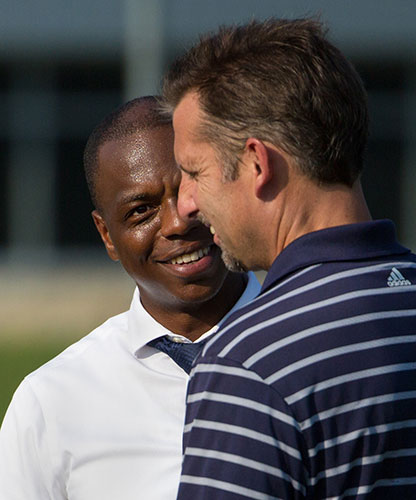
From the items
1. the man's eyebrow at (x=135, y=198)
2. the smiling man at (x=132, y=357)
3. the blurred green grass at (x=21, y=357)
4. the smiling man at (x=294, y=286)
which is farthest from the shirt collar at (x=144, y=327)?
the blurred green grass at (x=21, y=357)

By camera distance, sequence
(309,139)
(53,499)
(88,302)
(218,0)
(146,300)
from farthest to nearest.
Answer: (218,0) → (88,302) → (146,300) → (53,499) → (309,139)

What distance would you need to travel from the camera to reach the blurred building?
21.0 meters

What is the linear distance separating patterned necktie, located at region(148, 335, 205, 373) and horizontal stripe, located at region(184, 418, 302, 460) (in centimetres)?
95

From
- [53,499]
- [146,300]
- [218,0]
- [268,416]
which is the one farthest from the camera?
[218,0]

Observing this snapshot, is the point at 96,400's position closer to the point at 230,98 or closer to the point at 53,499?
the point at 53,499

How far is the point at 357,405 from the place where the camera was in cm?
221

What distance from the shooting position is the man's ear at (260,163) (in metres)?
2.38

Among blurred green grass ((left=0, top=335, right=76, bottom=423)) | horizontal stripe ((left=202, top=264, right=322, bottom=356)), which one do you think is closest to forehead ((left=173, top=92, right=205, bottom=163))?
horizontal stripe ((left=202, top=264, right=322, bottom=356))

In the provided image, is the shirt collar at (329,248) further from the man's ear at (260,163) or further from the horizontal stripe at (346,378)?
the horizontal stripe at (346,378)

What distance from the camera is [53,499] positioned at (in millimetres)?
3061

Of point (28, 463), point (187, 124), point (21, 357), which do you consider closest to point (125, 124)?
point (187, 124)

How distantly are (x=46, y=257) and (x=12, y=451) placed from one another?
18454 mm

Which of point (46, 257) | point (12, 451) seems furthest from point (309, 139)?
point (46, 257)

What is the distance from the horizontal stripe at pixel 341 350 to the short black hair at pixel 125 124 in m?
→ 1.29
